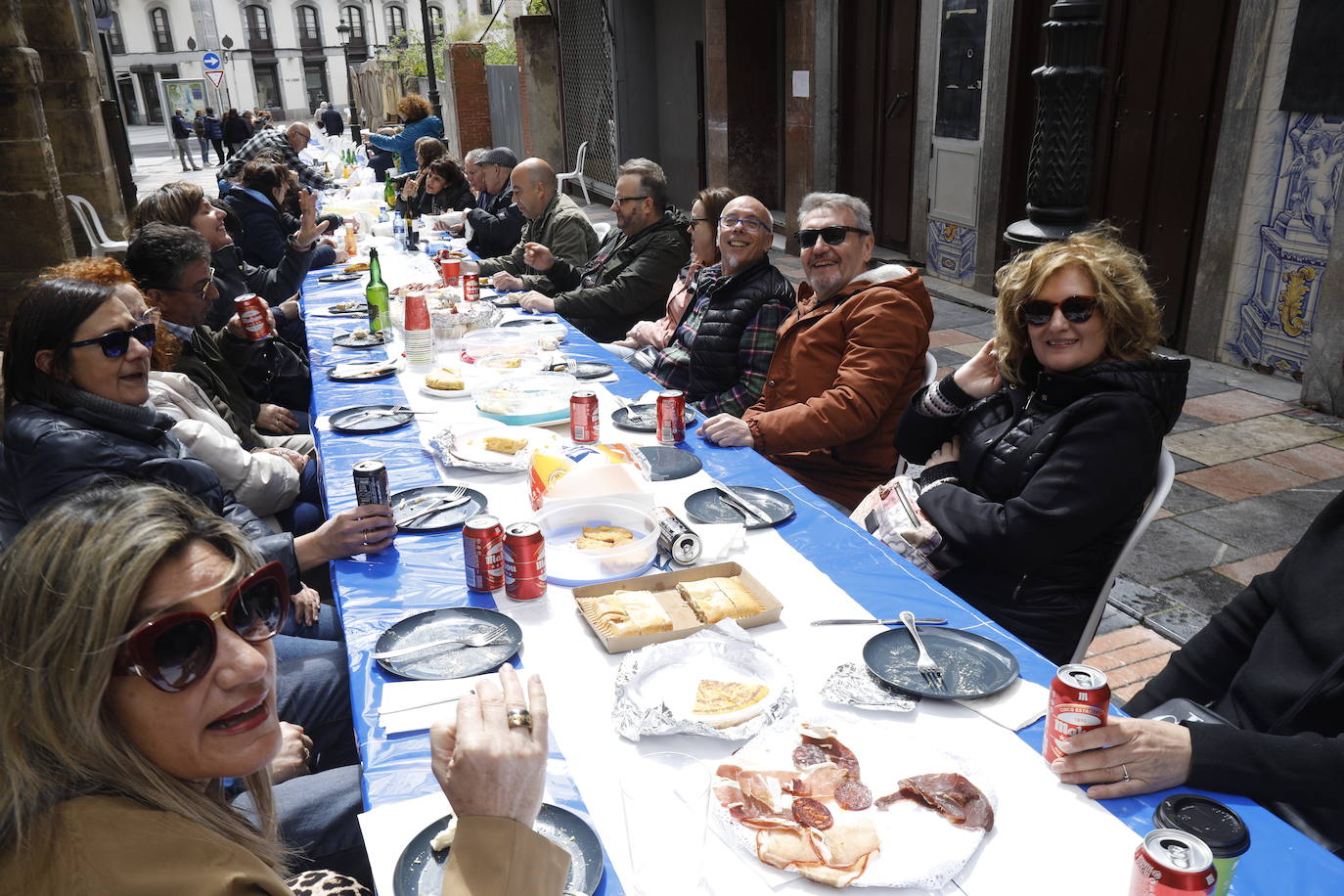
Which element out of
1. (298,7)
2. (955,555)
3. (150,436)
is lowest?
(955,555)

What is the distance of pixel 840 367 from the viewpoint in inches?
137

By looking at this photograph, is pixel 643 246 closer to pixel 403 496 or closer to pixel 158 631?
pixel 403 496

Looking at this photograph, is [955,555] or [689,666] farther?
[955,555]

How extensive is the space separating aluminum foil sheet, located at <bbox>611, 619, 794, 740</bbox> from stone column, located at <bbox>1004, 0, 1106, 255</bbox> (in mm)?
2173

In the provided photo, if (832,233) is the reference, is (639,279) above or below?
below

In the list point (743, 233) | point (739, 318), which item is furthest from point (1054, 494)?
point (743, 233)

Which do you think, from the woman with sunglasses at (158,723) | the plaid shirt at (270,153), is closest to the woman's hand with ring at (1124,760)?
the woman with sunglasses at (158,723)

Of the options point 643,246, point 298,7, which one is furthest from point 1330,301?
point 298,7

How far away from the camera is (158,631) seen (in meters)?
1.21

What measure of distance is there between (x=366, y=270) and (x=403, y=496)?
14.1 ft

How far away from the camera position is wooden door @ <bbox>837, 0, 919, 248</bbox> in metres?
9.14

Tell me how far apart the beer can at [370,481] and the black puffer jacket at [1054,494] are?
149 cm

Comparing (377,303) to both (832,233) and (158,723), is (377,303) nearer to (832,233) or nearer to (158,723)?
(832,233)

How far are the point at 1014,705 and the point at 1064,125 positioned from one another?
234 centimetres
